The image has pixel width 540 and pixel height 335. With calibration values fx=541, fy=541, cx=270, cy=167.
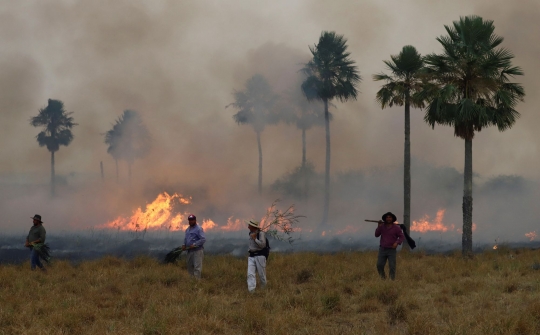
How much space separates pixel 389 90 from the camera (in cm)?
2752

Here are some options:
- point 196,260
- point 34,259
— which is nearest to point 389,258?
point 196,260

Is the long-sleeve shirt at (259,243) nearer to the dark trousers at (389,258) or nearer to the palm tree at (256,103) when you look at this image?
the dark trousers at (389,258)

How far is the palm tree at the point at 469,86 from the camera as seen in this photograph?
73.7 feet

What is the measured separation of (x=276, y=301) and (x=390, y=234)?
13.9ft

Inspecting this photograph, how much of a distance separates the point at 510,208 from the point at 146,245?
1558 inches

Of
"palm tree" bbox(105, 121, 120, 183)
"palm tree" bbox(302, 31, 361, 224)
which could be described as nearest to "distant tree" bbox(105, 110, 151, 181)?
"palm tree" bbox(105, 121, 120, 183)

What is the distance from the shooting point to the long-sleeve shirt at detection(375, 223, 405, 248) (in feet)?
46.1

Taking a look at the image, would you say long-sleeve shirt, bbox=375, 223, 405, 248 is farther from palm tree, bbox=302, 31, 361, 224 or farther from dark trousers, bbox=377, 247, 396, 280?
palm tree, bbox=302, 31, 361, 224

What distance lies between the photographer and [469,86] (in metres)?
23.3

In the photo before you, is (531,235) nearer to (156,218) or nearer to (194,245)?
(156,218)

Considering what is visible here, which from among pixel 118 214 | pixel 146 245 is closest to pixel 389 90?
pixel 146 245

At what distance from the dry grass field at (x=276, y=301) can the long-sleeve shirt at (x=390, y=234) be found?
1.09 meters

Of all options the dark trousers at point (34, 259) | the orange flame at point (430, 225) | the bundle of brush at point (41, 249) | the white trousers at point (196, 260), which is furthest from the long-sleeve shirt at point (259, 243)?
the orange flame at point (430, 225)

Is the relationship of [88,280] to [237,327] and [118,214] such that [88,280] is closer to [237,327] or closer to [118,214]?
[237,327]
